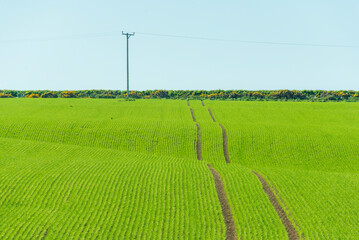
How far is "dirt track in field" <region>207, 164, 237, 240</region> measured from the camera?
82.6 ft

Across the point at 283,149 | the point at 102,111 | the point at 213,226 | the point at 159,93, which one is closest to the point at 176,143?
the point at 283,149

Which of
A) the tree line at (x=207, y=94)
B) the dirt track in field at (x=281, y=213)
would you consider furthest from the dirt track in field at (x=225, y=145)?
the tree line at (x=207, y=94)

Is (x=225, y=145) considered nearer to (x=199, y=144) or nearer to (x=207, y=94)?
(x=199, y=144)

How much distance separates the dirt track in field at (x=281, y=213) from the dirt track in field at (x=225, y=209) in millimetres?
4108

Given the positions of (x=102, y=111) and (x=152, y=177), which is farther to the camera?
(x=102, y=111)

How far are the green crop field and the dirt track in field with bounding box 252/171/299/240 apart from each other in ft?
0.34

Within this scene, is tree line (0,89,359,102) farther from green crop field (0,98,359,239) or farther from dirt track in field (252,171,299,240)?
dirt track in field (252,171,299,240)

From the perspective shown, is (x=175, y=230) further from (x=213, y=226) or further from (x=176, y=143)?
(x=176, y=143)

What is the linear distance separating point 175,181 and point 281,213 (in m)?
10.2

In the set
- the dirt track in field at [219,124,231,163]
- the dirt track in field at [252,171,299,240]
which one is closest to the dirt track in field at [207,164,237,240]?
the dirt track in field at [252,171,299,240]

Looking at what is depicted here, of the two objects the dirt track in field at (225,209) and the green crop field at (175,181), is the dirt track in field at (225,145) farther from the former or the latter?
the dirt track in field at (225,209)

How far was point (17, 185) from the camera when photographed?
31.0 meters

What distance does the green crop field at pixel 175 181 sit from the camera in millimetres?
25656

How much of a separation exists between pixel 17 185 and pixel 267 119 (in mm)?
51594
